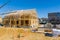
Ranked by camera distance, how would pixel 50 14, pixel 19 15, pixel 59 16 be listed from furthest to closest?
pixel 50 14 < pixel 59 16 < pixel 19 15

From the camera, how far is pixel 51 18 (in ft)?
123

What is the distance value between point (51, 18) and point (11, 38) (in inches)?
931

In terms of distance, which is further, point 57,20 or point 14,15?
point 57,20

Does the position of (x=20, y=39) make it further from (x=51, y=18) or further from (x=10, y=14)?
(x=51, y=18)

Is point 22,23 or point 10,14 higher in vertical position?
point 10,14

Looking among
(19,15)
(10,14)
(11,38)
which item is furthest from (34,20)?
(11,38)

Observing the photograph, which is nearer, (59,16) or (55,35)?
(55,35)

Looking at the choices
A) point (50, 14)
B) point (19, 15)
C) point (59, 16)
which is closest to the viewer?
point (19, 15)

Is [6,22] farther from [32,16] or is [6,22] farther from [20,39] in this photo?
[20,39]

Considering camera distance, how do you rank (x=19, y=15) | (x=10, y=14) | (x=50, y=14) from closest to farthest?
(x=19, y=15)
(x=10, y=14)
(x=50, y=14)

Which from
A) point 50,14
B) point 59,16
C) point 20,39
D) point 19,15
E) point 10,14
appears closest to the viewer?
point 20,39

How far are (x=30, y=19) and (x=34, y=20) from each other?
1.90m

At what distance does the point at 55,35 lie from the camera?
15203 mm

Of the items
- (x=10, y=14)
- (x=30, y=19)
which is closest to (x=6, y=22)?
(x=10, y=14)
